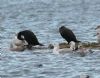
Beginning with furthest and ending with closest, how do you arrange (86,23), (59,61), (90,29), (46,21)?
(46,21)
(86,23)
(90,29)
(59,61)

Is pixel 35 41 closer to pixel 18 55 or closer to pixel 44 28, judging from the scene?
pixel 18 55

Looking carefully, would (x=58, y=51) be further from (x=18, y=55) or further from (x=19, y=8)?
(x=19, y=8)

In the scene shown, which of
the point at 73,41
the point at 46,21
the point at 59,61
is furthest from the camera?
the point at 46,21

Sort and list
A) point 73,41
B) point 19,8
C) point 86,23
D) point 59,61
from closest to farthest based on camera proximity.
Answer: point 59,61, point 73,41, point 86,23, point 19,8

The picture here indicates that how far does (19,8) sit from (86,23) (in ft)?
89.3

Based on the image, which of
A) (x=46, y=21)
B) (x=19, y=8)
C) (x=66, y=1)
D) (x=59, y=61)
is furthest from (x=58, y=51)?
(x=66, y=1)

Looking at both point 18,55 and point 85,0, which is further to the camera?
point 85,0

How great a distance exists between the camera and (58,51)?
102ft

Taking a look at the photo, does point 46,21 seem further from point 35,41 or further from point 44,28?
point 35,41

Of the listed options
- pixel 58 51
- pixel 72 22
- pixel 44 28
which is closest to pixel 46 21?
pixel 72 22

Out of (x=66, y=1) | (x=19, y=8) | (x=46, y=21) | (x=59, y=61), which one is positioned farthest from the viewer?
(x=66, y=1)

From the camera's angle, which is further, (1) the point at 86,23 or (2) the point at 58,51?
(1) the point at 86,23

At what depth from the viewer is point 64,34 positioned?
108ft

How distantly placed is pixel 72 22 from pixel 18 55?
992 inches
